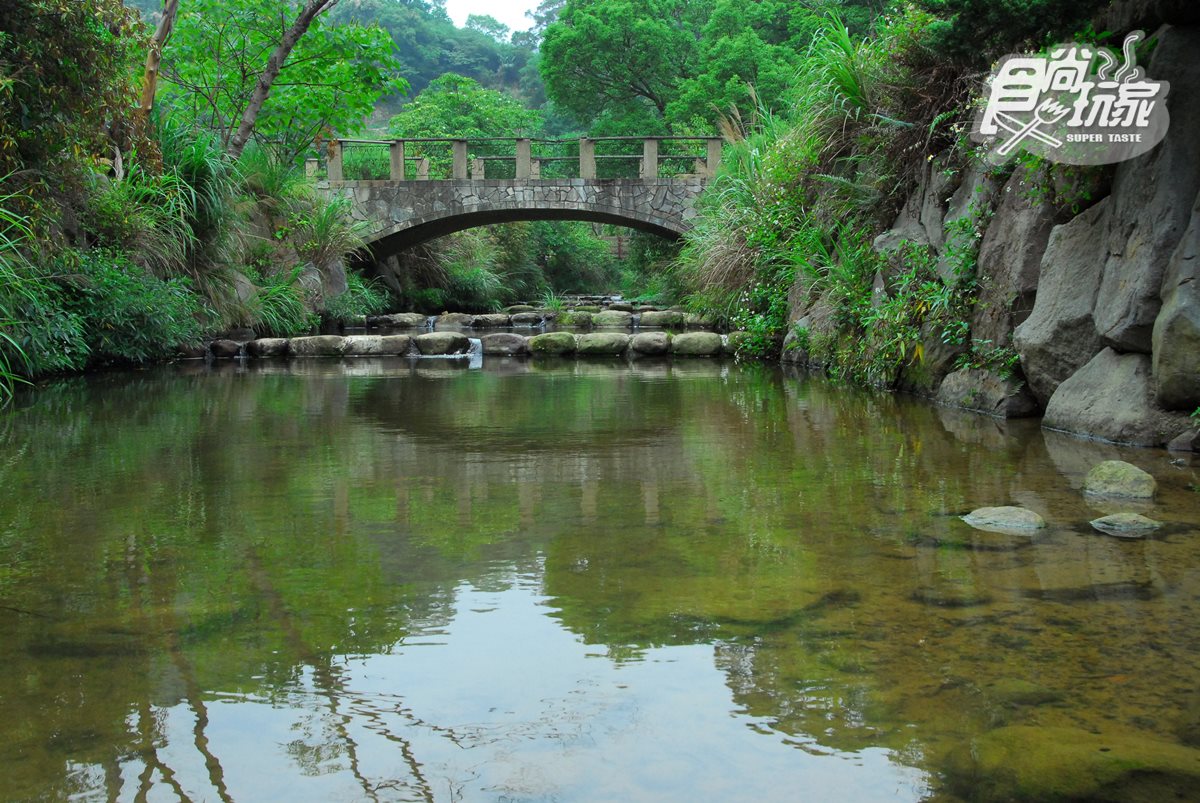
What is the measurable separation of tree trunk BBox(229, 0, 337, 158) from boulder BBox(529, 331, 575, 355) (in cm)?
472

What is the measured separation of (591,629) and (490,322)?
15.5m

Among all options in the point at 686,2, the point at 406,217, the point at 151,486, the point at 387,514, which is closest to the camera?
the point at 387,514

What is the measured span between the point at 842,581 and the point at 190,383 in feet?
24.4

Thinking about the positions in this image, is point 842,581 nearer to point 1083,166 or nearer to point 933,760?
point 933,760

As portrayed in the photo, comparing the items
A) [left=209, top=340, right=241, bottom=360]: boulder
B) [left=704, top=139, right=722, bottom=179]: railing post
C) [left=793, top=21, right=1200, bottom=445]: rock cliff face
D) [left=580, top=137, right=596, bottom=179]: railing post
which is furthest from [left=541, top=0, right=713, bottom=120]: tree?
[left=793, top=21, right=1200, bottom=445]: rock cliff face

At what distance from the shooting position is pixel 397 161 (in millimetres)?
21781

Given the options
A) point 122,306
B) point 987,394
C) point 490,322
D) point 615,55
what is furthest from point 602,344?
point 615,55

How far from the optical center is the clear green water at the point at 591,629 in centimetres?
179

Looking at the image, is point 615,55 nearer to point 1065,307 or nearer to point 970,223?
point 970,223

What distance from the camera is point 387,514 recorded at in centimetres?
367

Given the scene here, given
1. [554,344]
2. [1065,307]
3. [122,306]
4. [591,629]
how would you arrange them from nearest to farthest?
[591,629] < [1065,307] < [122,306] < [554,344]

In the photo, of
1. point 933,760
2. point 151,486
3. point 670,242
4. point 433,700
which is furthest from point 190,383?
point 670,242

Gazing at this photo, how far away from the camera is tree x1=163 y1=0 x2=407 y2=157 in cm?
1561

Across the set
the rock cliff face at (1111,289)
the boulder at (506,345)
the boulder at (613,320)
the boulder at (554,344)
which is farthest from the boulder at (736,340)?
the rock cliff face at (1111,289)
